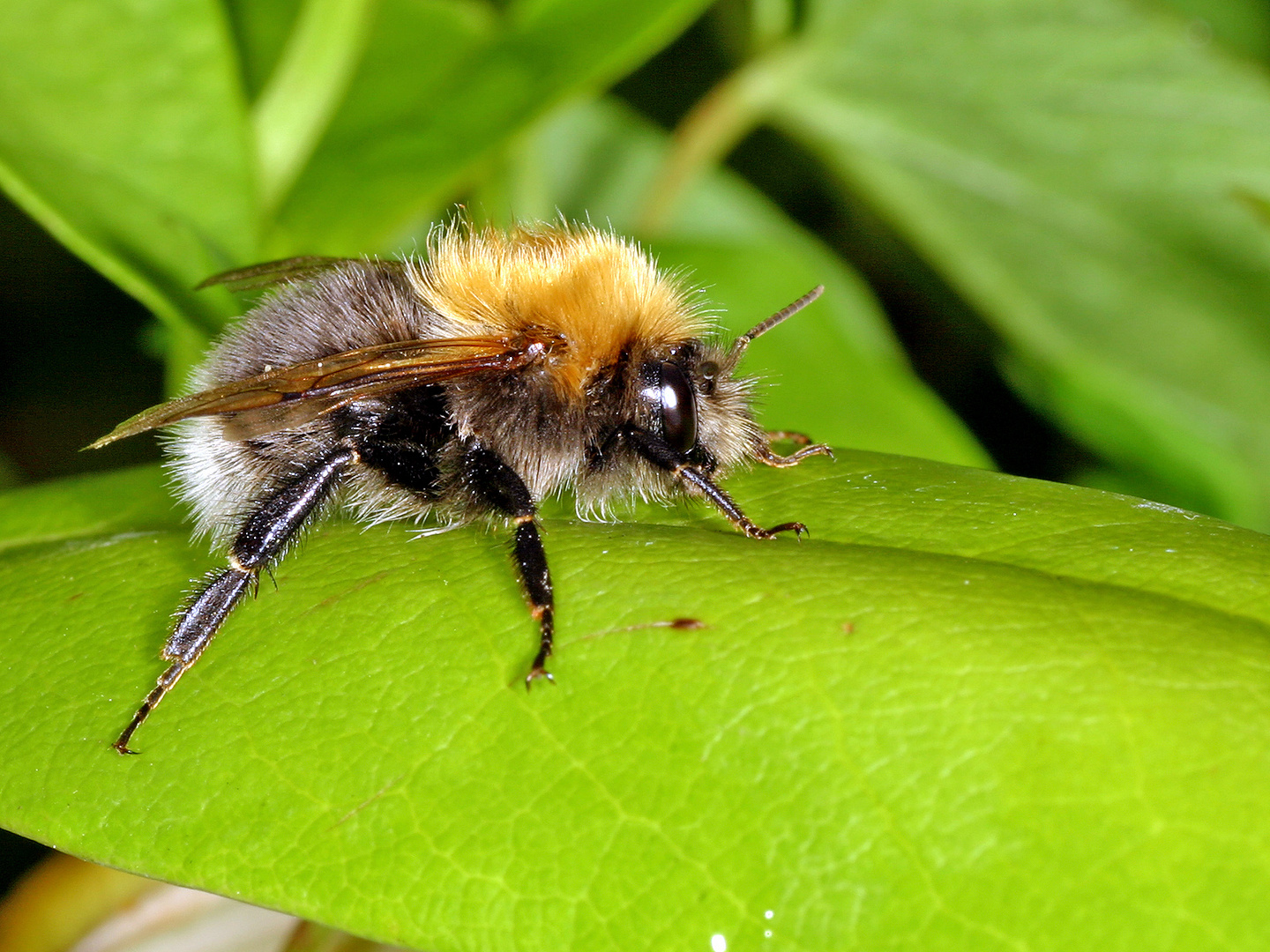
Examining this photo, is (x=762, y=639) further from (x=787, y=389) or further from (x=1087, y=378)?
(x=1087, y=378)

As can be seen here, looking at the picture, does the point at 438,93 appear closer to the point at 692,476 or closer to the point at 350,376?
the point at 350,376

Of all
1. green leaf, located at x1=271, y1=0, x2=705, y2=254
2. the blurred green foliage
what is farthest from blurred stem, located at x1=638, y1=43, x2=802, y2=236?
green leaf, located at x1=271, y1=0, x2=705, y2=254

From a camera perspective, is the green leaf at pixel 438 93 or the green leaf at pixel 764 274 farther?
the green leaf at pixel 764 274

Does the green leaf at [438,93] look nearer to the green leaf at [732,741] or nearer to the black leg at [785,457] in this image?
the black leg at [785,457]

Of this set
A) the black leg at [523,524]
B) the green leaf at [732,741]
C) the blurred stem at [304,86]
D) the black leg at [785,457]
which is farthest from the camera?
the blurred stem at [304,86]

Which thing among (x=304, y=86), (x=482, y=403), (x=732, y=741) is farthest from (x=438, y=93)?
(x=732, y=741)

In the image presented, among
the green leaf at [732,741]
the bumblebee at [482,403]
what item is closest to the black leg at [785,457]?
the bumblebee at [482,403]

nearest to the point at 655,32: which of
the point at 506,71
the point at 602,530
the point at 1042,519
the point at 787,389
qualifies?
the point at 506,71
